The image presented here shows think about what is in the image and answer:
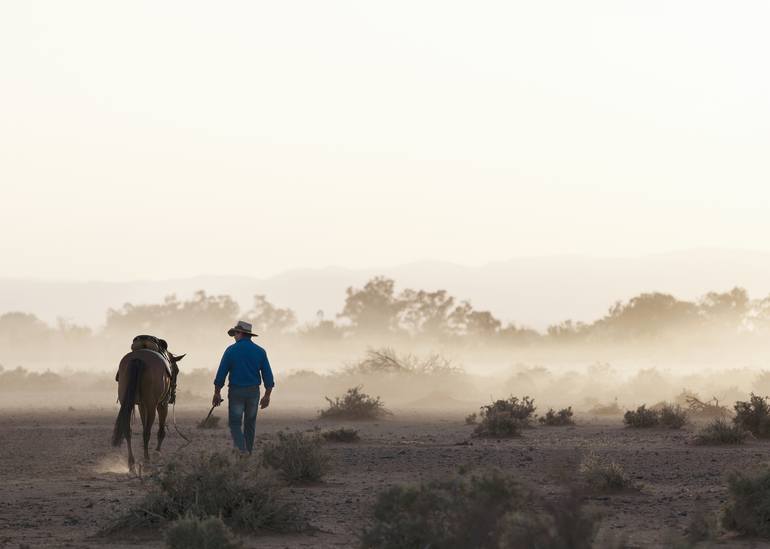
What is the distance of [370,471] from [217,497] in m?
6.48

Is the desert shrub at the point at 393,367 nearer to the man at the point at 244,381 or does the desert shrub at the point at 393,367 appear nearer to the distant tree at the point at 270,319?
the man at the point at 244,381

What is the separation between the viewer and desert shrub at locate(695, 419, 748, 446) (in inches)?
900

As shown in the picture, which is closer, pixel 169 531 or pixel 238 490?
pixel 169 531

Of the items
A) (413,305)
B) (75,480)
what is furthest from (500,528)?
(413,305)

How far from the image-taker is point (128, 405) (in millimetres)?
18453

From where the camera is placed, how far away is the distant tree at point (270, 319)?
108 metres

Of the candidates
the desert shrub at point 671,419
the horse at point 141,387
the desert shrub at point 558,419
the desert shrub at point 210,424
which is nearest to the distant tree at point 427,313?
the desert shrub at point 558,419

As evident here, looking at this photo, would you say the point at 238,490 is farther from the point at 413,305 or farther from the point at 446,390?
the point at 413,305

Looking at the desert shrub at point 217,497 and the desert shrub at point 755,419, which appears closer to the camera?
the desert shrub at point 217,497

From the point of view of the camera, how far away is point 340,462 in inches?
791

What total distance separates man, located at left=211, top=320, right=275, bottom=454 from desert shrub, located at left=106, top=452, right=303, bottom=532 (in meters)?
4.05

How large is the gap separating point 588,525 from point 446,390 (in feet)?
146

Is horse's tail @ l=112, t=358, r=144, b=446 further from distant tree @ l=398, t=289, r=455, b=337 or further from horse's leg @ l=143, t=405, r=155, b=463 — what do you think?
distant tree @ l=398, t=289, r=455, b=337

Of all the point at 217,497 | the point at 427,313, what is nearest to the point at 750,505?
the point at 217,497
